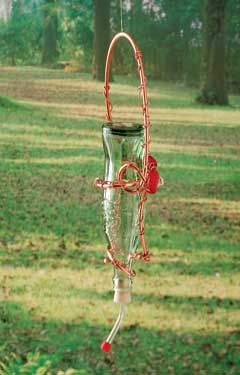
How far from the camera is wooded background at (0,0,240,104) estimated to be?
138 inches

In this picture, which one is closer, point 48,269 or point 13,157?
point 48,269

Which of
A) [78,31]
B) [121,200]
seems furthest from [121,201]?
[78,31]

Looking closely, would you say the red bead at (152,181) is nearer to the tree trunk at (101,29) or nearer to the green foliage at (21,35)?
the green foliage at (21,35)

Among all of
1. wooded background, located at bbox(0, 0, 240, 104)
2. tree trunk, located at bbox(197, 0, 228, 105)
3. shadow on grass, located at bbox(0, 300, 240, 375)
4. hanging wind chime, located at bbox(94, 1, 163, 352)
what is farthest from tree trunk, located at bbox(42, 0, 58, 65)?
hanging wind chime, located at bbox(94, 1, 163, 352)

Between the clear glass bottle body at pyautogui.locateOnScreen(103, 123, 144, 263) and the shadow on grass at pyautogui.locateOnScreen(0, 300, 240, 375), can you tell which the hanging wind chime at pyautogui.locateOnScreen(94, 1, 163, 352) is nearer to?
the clear glass bottle body at pyautogui.locateOnScreen(103, 123, 144, 263)

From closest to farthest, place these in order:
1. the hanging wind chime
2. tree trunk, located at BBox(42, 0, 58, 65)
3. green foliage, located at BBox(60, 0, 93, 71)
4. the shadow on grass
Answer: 1. the hanging wind chime
2. the shadow on grass
3. tree trunk, located at BBox(42, 0, 58, 65)
4. green foliage, located at BBox(60, 0, 93, 71)

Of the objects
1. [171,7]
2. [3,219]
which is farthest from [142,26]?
[3,219]

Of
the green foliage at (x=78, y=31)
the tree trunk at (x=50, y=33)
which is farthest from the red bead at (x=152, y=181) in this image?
the green foliage at (x=78, y=31)

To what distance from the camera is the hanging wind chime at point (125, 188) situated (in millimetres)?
970

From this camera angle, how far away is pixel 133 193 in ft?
3.21

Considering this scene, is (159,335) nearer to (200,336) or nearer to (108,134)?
(200,336)

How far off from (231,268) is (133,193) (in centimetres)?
223

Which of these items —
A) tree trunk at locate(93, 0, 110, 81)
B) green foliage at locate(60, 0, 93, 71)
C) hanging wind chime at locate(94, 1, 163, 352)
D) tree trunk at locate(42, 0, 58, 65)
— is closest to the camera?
hanging wind chime at locate(94, 1, 163, 352)

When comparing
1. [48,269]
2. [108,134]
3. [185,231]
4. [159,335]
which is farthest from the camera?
[185,231]
